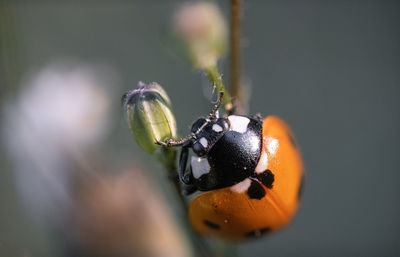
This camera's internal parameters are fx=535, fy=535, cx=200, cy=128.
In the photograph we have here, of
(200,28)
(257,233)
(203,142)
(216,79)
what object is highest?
(200,28)

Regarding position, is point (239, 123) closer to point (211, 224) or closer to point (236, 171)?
point (236, 171)

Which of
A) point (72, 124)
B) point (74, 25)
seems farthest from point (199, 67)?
point (74, 25)

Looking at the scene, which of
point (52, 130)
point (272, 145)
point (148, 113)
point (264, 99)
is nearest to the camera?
point (148, 113)

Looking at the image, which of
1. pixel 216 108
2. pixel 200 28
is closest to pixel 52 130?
pixel 200 28

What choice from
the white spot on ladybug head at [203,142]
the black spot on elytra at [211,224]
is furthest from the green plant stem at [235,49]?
the black spot on elytra at [211,224]

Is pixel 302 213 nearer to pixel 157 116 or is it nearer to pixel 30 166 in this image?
pixel 30 166

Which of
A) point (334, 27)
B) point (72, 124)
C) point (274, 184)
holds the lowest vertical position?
point (274, 184)

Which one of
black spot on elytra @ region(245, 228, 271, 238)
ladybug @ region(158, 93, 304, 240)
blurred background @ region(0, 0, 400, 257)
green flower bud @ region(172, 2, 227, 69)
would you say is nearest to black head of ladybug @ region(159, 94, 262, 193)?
ladybug @ region(158, 93, 304, 240)
